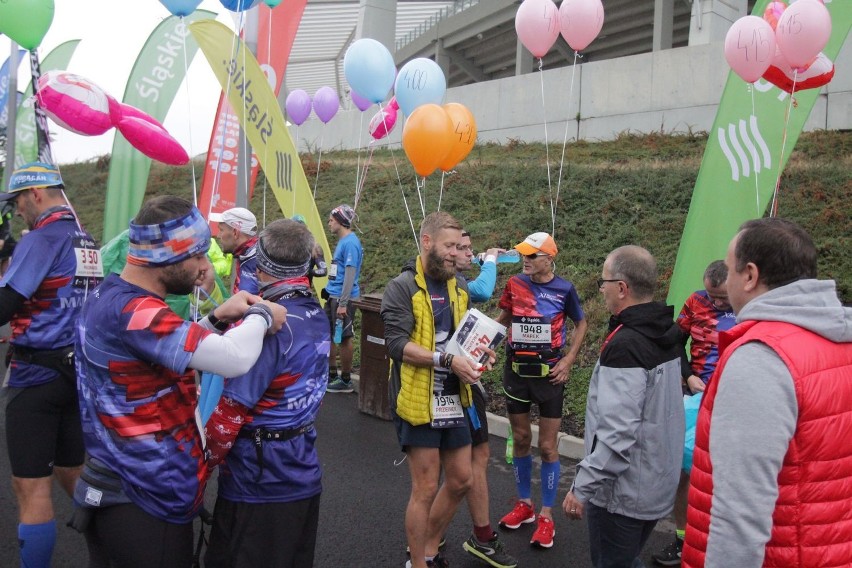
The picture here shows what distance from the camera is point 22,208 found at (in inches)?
140

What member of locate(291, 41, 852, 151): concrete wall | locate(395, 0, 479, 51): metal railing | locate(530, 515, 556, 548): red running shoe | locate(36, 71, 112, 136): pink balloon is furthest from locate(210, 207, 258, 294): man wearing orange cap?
locate(395, 0, 479, 51): metal railing

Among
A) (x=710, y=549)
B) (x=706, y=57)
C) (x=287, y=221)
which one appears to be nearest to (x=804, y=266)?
(x=710, y=549)

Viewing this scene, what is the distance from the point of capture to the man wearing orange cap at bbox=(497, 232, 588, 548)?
15.6 ft

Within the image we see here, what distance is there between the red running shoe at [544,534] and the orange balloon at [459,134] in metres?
3.12

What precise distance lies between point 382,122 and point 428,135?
11.8ft

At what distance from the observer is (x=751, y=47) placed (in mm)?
5598

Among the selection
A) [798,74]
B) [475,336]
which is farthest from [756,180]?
[475,336]

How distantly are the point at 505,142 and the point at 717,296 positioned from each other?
12.7m

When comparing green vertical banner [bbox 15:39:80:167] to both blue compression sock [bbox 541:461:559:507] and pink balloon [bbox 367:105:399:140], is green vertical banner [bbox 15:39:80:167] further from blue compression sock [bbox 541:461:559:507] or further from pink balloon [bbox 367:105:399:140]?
blue compression sock [bbox 541:461:559:507]

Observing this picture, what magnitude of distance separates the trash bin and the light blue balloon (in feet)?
6.64

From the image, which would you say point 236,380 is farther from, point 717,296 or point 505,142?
point 505,142

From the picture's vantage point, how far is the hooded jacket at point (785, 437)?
1707 millimetres

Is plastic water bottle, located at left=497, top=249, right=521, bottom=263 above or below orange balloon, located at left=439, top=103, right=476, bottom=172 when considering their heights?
below

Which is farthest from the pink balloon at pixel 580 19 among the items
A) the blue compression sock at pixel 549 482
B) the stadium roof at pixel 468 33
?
the stadium roof at pixel 468 33
